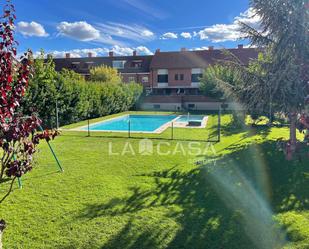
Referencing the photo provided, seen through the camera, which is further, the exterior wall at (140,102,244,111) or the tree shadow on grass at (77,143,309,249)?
the exterior wall at (140,102,244,111)

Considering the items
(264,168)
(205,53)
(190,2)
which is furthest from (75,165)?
(205,53)

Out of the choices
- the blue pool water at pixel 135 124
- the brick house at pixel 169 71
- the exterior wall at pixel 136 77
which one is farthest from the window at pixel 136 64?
the blue pool water at pixel 135 124

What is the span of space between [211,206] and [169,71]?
37520 mm

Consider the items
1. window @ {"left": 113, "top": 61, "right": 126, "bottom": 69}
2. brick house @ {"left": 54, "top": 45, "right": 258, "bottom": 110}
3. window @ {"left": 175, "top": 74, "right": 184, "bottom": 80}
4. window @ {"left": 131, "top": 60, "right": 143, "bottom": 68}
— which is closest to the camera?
brick house @ {"left": 54, "top": 45, "right": 258, "bottom": 110}

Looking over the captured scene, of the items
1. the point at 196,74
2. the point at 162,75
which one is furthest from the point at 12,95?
the point at 162,75

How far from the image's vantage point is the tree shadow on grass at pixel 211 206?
4.46 meters

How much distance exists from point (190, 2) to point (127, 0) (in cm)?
476

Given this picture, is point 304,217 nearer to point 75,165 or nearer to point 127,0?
point 75,165

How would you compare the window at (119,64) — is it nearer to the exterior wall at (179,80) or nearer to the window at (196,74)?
the exterior wall at (179,80)

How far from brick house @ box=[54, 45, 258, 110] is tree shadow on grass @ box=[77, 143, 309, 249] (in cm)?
2626

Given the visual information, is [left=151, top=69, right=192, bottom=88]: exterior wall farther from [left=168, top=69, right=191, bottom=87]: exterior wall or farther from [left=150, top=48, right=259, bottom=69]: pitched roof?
[left=150, top=48, right=259, bottom=69]: pitched roof

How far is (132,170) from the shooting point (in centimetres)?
821

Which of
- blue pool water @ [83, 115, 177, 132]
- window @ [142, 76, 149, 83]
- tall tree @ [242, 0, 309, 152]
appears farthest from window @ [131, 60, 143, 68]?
tall tree @ [242, 0, 309, 152]

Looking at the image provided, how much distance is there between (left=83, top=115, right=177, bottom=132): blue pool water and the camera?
1842 cm
